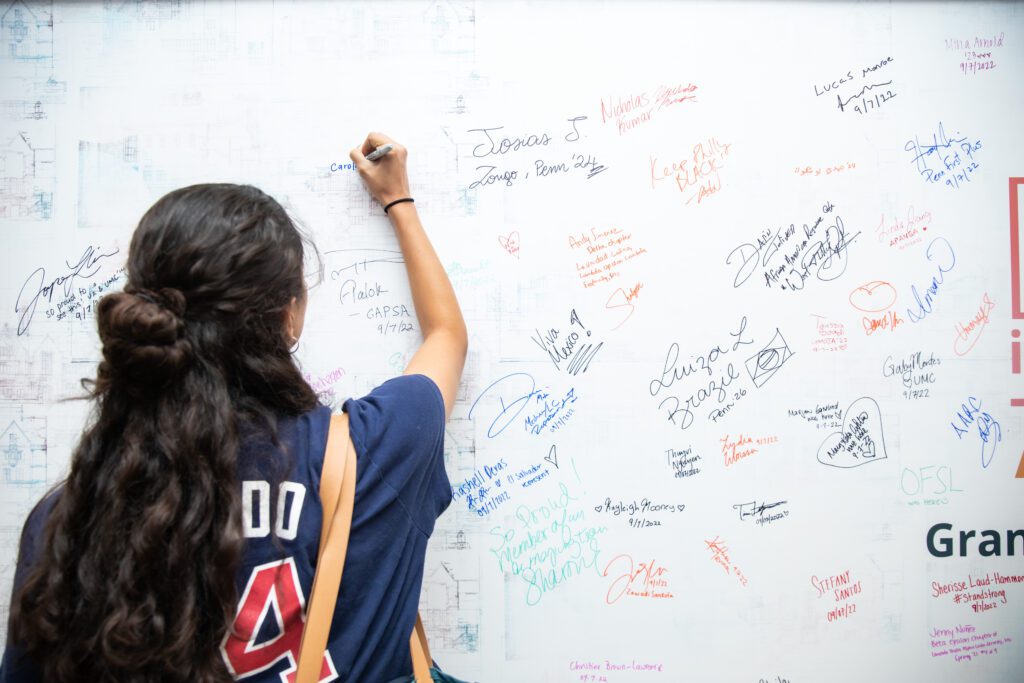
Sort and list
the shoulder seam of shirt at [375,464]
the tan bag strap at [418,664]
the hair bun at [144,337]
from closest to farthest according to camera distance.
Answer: the hair bun at [144,337] → the shoulder seam of shirt at [375,464] → the tan bag strap at [418,664]

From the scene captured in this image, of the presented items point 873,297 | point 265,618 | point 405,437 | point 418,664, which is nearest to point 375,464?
point 405,437

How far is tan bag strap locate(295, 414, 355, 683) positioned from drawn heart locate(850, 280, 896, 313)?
3.65 ft

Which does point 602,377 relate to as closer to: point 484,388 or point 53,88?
point 484,388

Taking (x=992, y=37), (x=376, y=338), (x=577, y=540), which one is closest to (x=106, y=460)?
(x=376, y=338)

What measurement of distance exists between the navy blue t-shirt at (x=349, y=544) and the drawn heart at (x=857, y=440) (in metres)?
0.89

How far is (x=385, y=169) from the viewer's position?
1300mm

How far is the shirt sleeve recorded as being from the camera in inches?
34.2

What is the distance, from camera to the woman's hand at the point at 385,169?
1295 millimetres

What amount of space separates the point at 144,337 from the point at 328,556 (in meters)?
0.35
